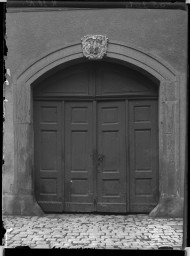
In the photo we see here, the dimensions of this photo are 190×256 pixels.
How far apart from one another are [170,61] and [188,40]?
12.5 feet

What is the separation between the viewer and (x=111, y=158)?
21.6ft

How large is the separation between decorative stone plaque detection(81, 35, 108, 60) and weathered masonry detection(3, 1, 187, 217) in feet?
0.06

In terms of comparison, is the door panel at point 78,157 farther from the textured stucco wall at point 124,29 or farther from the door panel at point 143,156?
the textured stucco wall at point 124,29

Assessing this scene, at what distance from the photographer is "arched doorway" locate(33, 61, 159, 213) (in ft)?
21.4

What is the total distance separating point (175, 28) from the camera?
6.19 meters

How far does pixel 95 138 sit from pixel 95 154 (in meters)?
0.30

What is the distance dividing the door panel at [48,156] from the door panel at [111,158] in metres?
0.75

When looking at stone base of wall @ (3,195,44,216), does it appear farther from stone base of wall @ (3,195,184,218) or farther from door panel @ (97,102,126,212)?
door panel @ (97,102,126,212)

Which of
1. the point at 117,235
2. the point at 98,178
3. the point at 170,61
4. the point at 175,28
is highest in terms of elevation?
the point at 175,28

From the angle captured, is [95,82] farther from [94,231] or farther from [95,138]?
[94,231]

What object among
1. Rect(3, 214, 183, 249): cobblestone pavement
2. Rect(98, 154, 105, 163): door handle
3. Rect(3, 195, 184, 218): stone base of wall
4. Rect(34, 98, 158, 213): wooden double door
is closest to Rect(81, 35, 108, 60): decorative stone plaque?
Rect(34, 98, 158, 213): wooden double door

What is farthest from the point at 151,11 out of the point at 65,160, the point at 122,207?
the point at 122,207

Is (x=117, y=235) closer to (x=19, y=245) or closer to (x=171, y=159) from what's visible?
(x=19, y=245)

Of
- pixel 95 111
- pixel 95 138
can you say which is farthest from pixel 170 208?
pixel 95 111
